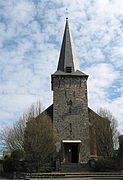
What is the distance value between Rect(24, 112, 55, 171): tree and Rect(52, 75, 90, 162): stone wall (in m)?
4.71

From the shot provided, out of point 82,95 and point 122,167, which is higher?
point 82,95

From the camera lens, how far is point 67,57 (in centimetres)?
3559

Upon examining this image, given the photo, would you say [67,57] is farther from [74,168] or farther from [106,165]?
[106,165]

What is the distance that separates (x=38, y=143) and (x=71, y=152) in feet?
27.5

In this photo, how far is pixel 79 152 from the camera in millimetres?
30797

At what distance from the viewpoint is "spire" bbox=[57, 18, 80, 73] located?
34.7 metres

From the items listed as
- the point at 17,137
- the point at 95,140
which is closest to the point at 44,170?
the point at 17,137

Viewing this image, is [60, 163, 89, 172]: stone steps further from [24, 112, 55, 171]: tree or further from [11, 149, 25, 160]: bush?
[11, 149, 25, 160]: bush

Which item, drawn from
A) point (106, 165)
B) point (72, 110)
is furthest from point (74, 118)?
point (106, 165)

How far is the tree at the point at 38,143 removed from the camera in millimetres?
24422

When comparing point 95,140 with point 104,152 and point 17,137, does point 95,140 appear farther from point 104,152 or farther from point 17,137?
point 17,137

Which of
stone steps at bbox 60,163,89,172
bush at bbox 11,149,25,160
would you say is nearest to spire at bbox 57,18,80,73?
stone steps at bbox 60,163,89,172

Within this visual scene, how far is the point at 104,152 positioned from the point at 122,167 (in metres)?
4.47

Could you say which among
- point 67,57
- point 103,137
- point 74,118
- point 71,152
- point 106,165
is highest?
point 67,57
